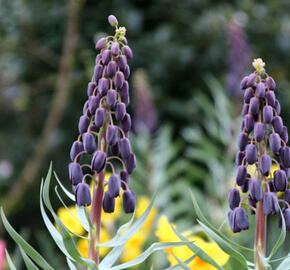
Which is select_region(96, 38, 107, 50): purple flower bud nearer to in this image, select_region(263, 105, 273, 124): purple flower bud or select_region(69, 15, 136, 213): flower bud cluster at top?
select_region(69, 15, 136, 213): flower bud cluster at top

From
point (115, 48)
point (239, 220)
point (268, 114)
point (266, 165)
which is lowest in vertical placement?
point (239, 220)

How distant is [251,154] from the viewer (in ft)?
3.76

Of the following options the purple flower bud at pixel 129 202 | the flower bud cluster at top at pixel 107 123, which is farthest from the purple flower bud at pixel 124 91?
the purple flower bud at pixel 129 202

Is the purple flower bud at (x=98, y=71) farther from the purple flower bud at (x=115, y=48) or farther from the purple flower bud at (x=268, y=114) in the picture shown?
the purple flower bud at (x=268, y=114)

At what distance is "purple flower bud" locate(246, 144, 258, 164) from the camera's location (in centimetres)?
114

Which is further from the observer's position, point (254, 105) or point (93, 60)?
point (93, 60)

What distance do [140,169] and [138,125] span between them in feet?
2.21

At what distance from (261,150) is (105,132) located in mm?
350

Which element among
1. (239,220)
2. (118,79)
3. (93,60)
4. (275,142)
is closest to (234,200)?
(239,220)

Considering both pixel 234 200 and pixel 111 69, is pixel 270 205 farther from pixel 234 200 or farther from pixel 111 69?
pixel 111 69

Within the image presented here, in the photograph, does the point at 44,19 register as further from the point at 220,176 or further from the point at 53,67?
the point at 220,176

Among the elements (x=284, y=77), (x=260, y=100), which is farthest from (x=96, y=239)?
(x=284, y=77)

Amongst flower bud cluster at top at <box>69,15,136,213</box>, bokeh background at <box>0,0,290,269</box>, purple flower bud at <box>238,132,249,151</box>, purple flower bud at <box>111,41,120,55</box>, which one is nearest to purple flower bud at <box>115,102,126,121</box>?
flower bud cluster at top at <box>69,15,136,213</box>

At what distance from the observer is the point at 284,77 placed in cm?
466
